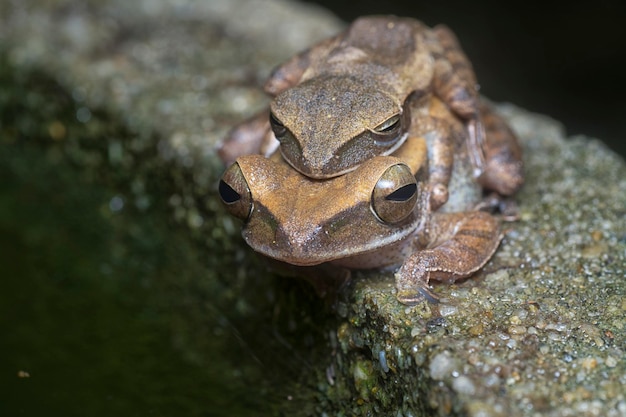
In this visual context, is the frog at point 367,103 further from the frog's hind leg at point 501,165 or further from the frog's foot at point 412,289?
the frog's foot at point 412,289

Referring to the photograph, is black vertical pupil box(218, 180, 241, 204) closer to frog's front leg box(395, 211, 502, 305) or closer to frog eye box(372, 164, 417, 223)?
frog eye box(372, 164, 417, 223)

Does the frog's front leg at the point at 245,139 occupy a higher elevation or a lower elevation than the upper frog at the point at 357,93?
lower

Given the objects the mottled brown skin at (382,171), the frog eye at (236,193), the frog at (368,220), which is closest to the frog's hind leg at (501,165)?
the mottled brown skin at (382,171)

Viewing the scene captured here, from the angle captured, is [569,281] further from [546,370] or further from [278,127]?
[278,127]

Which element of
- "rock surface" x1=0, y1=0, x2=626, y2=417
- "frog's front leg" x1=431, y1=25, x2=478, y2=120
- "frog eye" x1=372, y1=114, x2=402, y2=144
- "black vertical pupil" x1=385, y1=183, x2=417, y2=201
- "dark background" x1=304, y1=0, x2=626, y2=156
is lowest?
"dark background" x1=304, y1=0, x2=626, y2=156

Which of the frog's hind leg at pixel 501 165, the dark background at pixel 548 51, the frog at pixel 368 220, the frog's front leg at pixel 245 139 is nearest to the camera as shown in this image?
the frog at pixel 368 220

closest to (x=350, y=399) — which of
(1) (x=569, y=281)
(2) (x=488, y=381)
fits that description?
(2) (x=488, y=381)

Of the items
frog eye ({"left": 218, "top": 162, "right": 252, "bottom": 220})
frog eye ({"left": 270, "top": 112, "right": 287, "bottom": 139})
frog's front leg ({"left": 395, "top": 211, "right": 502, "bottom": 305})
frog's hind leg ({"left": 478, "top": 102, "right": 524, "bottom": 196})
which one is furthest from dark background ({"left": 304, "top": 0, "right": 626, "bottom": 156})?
frog eye ({"left": 218, "top": 162, "right": 252, "bottom": 220})
